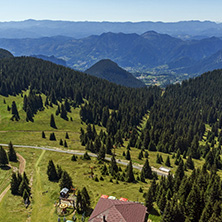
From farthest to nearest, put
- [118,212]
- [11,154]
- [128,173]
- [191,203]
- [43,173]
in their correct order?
[11,154], [43,173], [128,173], [191,203], [118,212]

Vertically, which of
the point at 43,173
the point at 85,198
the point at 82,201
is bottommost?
the point at 43,173

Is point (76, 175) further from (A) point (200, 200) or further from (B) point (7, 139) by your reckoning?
(B) point (7, 139)

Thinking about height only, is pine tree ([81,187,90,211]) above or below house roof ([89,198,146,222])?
below

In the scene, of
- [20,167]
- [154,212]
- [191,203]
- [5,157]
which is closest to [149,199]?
[154,212]

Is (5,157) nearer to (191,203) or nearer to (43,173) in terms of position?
(43,173)

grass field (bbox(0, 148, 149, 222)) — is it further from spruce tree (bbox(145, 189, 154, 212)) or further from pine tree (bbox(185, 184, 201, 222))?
pine tree (bbox(185, 184, 201, 222))

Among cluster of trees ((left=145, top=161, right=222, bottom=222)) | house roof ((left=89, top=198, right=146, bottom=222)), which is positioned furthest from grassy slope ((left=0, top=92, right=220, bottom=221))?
house roof ((left=89, top=198, right=146, bottom=222))

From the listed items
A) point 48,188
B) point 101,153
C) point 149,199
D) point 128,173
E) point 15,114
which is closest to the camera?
point 149,199

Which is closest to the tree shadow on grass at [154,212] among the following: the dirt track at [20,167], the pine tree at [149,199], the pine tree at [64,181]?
the pine tree at [149,199]

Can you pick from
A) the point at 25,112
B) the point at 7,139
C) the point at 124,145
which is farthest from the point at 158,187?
the point at 25,112
